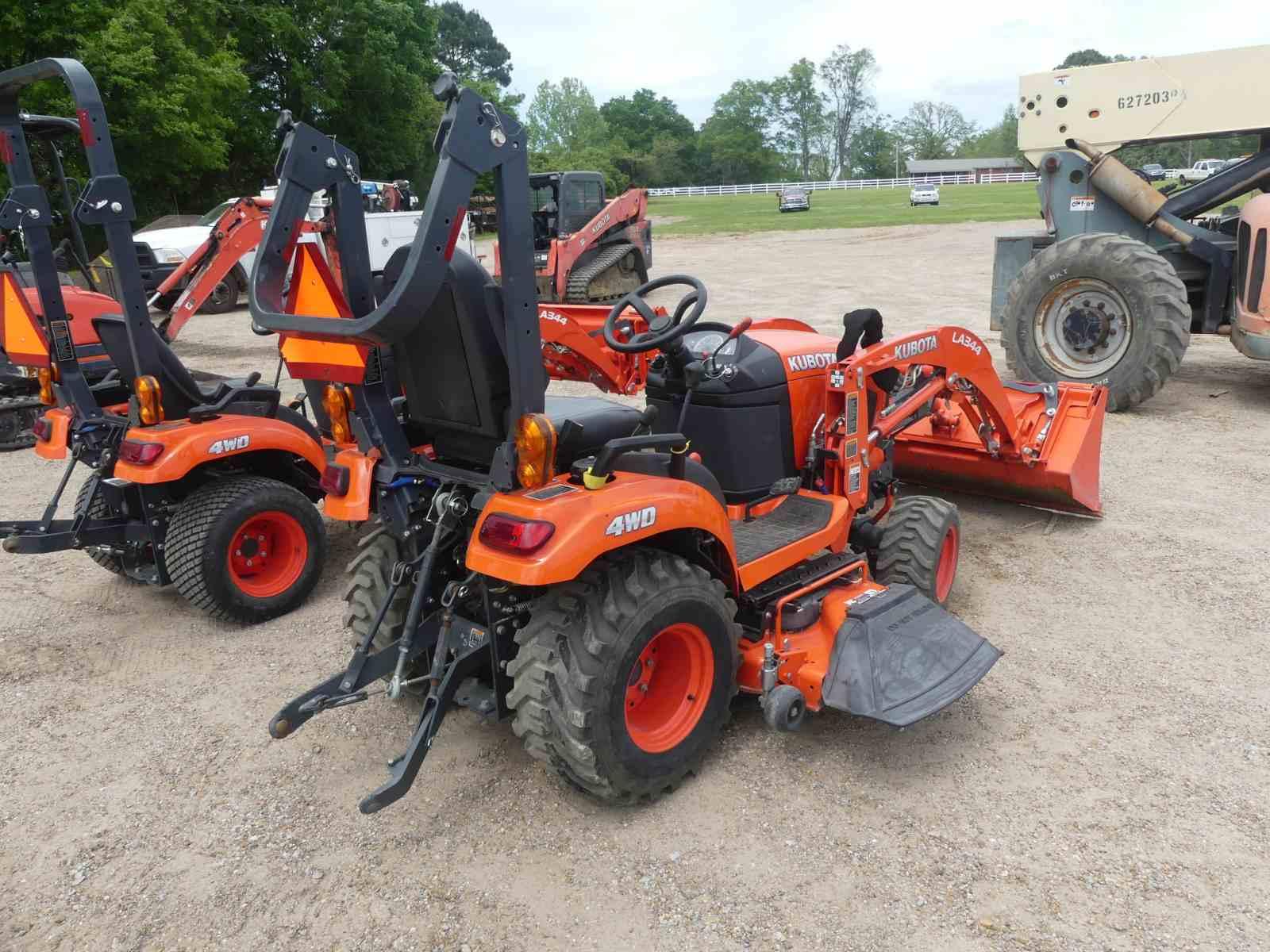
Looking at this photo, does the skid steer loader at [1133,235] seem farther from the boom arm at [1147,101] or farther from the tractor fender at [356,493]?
the tractor fender at [356,493]

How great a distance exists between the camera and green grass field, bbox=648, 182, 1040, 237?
3231 centimetres

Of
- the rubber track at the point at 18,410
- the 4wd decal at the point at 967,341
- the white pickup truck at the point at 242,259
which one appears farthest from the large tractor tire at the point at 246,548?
the white pickup truck at the point at 242,259

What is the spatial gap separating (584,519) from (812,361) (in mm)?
1864

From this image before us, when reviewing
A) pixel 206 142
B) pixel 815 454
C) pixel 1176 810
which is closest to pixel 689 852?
pixel 1176 810

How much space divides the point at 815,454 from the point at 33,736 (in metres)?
3.46

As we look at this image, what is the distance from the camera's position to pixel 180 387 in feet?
16.2

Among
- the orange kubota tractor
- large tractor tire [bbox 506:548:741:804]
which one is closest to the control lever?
the orange kubota tractor

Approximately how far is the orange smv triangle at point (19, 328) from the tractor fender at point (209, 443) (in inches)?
46.1

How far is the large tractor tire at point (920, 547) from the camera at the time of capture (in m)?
4.26

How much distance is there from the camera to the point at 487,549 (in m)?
2.82

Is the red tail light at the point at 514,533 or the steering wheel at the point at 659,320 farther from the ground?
the steering wheel at the point at 659,320

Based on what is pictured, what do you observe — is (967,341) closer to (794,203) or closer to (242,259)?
(242,259)

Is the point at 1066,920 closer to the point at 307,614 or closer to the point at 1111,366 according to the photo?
the point at 307,614

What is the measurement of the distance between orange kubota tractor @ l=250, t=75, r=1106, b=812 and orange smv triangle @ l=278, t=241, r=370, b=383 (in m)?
0.01
